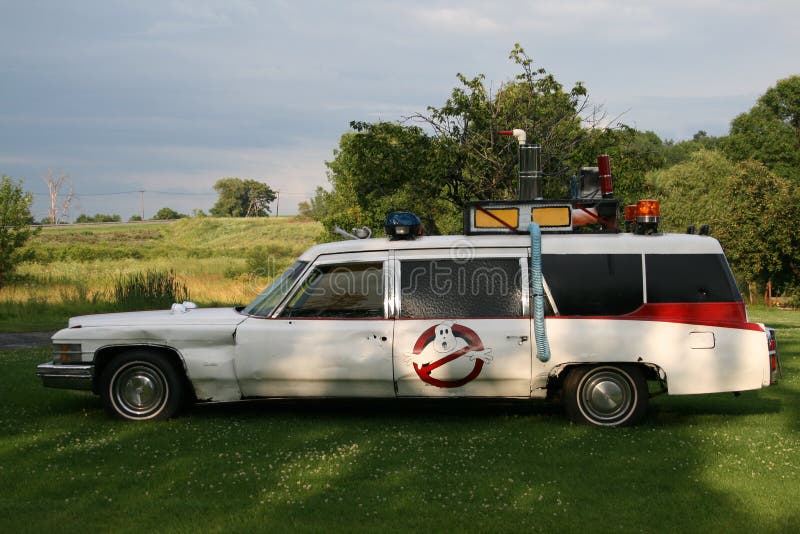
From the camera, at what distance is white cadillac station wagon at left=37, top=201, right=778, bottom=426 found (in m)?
8.52

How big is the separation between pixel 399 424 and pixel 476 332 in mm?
1232

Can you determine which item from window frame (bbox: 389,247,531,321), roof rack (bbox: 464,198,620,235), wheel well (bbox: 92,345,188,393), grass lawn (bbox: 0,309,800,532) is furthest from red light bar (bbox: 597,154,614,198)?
→ wheel well (bbox: 92,345,188,393)

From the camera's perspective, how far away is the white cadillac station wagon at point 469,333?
852 cm

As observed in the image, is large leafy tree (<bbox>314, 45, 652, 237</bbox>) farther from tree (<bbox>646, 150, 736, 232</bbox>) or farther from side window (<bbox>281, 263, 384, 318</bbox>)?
tree (<bbox>646, 150, 736, 232</bbox>)

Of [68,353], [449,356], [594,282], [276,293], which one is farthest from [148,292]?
[594,282]

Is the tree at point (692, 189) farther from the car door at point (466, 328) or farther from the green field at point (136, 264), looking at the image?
the car door at point (466, 328)

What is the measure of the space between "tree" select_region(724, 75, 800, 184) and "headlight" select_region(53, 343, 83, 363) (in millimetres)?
63275

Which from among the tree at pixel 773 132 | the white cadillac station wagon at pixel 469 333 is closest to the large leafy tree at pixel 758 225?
the tree at pixel 773 132

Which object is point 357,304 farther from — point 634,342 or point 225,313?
point 634,342

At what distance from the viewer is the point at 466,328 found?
8555 mm

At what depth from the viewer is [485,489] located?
631 cm

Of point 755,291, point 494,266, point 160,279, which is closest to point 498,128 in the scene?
point 160,279

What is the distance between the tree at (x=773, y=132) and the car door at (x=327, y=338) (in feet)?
203

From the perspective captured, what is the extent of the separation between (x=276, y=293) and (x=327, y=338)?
0.79m
